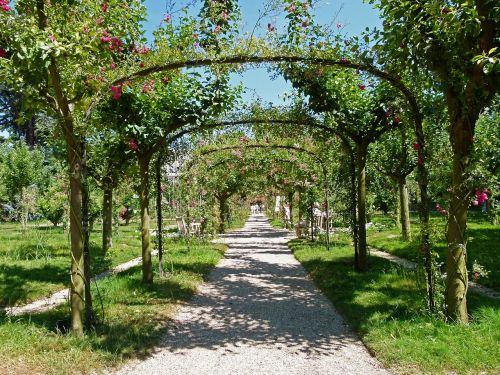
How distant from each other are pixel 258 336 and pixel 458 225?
260 cm

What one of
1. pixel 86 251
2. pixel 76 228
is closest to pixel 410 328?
pixel 86 251

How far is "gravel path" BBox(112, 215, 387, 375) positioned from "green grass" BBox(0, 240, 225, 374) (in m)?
0.23

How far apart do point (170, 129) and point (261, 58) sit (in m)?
2.71

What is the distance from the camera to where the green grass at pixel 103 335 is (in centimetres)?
397

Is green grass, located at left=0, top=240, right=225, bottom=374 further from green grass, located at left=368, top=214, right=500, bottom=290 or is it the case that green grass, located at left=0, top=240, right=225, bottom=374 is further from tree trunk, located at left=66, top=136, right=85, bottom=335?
green grass, located at left=368, top=214, right=500, bottom=290

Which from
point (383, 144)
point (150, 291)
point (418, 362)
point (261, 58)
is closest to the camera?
point (418, 362)

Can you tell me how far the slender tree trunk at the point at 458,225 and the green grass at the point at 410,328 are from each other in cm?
23

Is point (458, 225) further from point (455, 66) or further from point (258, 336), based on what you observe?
point (258, 336)

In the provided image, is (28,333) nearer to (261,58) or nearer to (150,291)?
(150,291)

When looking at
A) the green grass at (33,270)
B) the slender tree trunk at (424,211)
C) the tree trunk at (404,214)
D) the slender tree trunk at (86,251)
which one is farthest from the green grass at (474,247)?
the green grass at (33,270)

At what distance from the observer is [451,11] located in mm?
4055

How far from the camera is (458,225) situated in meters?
4.94

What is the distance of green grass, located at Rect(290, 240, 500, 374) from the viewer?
3.83 m

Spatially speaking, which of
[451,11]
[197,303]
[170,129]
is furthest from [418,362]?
[170,129]
